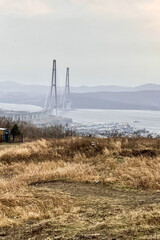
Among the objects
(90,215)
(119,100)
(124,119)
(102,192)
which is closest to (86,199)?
(102,192)

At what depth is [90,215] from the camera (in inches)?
164

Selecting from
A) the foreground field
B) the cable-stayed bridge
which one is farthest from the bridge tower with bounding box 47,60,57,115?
the foreground field

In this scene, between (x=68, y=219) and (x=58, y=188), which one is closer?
(x=68, y=219)

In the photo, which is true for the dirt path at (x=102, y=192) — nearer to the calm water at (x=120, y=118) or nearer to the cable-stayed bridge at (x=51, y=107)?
the calm water at (x=120, y=118)

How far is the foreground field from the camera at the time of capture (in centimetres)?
344

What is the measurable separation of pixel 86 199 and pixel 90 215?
931mm

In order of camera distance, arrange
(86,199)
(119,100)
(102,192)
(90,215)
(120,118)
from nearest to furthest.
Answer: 1. (90,215)
2. (86,199)
3. (102,192)
4. (120,118)
5. (119,100)

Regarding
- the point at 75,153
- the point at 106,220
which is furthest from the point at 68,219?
the point at 75,153

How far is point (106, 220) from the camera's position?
378 cm

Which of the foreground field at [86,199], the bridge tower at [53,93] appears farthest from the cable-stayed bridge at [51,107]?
the foreground field at [86,199]

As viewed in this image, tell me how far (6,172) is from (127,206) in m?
4.73

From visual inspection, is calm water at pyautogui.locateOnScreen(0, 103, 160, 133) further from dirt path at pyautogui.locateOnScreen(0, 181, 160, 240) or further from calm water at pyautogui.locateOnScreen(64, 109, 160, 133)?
dirt path at pyautogui.locateOnScreen(0, 181, 160, 240)

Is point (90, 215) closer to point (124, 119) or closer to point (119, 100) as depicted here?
point (124, 119)

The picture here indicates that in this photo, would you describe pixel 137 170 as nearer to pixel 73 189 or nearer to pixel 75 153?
pixel 73 189
